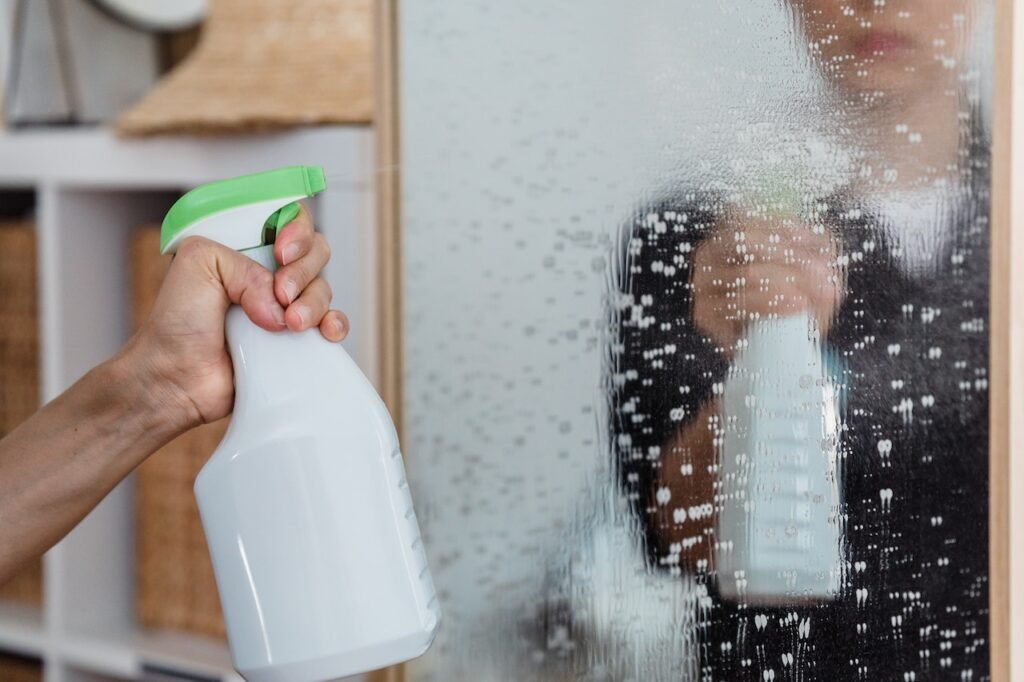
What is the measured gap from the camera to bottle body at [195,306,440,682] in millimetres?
483

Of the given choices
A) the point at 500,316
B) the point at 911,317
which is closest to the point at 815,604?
the point at 911,317

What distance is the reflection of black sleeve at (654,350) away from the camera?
21.6 inches

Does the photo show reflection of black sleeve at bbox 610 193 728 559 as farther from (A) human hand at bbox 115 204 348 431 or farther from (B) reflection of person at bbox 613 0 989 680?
(A) human hand at bbox 115 204 348 431

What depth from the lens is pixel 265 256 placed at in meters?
0.54

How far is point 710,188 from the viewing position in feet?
1.78

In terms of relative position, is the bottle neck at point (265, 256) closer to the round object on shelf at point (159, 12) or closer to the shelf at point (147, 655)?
the shelf at point (147, 655)

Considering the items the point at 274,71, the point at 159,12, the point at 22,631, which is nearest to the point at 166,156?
the point at 274,71

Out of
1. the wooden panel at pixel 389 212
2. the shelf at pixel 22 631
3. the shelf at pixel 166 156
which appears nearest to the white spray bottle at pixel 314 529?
the wooden panel at pixel 389 212

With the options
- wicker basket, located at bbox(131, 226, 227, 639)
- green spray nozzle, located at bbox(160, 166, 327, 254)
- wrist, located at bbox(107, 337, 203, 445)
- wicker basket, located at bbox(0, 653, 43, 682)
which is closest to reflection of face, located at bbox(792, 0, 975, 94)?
green spray nozzle, located at bbox(160, 166, 327, 254)

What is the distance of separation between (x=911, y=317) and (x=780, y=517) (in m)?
0.12

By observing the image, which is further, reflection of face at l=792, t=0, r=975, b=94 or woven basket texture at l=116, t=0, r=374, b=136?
woven basket texture at l=116, t=0, r=374, b=136

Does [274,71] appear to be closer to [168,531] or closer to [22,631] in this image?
[168,531]

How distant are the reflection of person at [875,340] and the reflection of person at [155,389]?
184 millimetres

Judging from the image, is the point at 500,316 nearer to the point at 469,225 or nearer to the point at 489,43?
the point at 469,225
